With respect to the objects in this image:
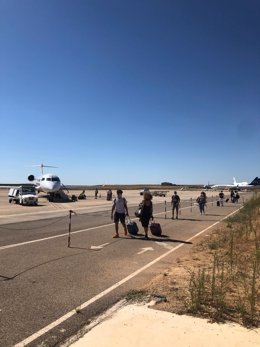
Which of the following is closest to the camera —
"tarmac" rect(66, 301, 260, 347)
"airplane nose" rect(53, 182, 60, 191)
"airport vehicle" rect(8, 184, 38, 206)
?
"tarmac" rect(66, 301, 260, 347)

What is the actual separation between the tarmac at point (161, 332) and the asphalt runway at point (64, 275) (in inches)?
14.9

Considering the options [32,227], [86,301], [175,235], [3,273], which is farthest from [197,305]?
[32,227]

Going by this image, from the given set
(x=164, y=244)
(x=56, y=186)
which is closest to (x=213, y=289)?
(x=164, y=244)

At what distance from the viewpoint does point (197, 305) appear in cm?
659

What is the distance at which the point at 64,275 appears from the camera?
30.4 feet

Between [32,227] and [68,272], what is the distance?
34.0ft

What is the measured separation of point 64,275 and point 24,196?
Answer: 32717 millimetres

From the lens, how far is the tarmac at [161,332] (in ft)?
17.2

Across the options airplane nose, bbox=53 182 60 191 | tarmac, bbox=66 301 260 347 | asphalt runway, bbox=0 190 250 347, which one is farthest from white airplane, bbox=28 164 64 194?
tarmac, bbox=66 301 260 347

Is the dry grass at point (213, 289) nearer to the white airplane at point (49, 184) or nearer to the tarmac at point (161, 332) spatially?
the tarmac at point (161, 332)

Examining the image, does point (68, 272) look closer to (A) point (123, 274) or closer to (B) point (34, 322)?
(A) point (123, 274)

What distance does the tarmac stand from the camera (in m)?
5.25

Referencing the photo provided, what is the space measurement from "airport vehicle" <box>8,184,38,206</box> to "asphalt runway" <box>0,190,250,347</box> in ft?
76.6

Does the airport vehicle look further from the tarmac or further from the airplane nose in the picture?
the tarmac
